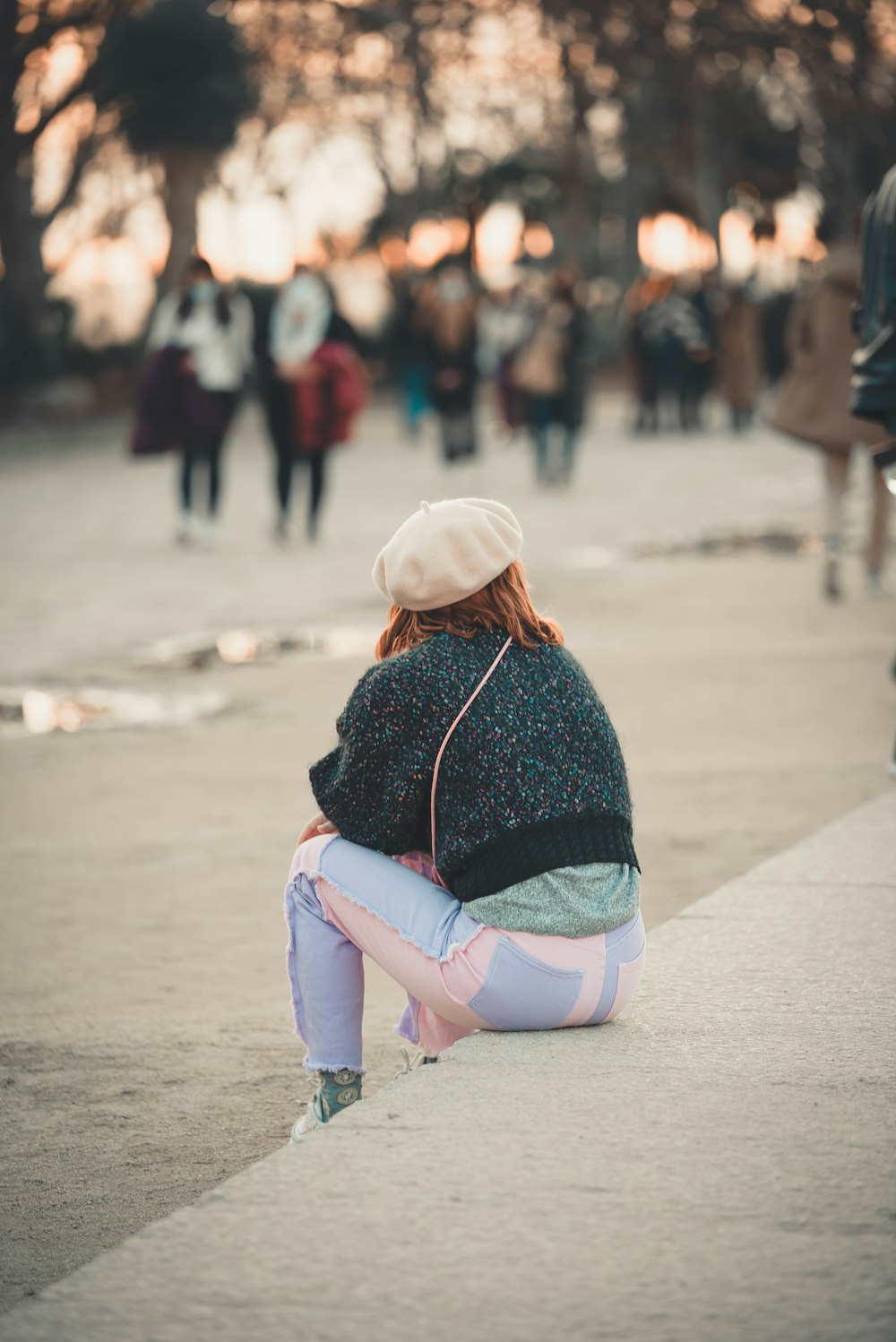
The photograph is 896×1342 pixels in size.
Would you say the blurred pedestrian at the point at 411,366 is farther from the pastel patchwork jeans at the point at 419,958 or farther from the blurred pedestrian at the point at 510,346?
the pastel patchwork jeans at the point at 419,958

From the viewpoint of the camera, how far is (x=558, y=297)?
17531 mm

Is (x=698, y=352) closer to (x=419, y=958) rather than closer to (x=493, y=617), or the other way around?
(x=493, y=617)

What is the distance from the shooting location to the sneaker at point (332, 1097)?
345 centimetres

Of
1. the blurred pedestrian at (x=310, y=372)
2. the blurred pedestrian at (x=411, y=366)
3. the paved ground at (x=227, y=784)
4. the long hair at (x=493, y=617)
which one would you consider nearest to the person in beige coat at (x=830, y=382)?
the paved ground at (x=227, y=784)

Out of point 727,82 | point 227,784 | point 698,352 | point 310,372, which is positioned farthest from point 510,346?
point 227,784

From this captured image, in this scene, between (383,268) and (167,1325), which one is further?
(383,268)

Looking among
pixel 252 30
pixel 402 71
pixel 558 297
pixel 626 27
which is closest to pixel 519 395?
pixel 558 297

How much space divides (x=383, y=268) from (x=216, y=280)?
44804mm

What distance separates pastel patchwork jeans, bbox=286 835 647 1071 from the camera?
3.35m

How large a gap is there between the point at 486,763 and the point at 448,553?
377mm

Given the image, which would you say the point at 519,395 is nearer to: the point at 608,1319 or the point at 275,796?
the point at 275,796

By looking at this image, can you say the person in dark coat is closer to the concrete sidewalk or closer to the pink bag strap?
the concrete sidewalk

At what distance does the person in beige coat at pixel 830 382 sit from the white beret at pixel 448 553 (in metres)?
5.95

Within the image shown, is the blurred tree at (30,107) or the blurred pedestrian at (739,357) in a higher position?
the blurred tree at (30,107)
